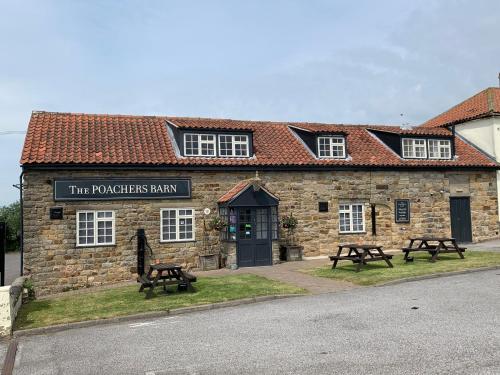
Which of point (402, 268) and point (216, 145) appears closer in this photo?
point (402, 268)

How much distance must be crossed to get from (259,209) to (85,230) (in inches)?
254

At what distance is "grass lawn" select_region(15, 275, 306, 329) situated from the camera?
10.6 m

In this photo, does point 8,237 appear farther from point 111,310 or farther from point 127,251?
point 111,310

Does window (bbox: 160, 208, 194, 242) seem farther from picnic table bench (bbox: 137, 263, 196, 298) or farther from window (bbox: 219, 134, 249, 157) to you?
picnic table bench (bbox: 137, 263, 196, 298)

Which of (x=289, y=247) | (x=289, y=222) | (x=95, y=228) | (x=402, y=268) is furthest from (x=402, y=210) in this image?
(x=95, y=228)

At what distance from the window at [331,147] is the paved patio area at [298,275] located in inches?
185

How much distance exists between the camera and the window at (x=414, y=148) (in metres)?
21.9

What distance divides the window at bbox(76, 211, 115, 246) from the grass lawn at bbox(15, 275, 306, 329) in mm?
2393

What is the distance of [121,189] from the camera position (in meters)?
16.5

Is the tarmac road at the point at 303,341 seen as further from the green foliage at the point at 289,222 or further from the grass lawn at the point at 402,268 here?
the green foliage at the point at 289,222

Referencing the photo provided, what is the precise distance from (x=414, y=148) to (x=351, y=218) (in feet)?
16.7

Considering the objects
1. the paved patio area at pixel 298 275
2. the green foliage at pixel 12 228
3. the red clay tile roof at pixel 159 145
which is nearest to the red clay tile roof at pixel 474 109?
the red clay tile roof at pixel 159 145

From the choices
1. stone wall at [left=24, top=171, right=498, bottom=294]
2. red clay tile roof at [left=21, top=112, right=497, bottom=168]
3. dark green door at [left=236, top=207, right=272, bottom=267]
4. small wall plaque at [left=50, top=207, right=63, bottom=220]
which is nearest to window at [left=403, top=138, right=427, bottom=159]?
red clay tile roof at [left=21, top=112, right=497, bottom=168]

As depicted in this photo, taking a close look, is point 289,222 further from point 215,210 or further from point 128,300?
point 128,300
